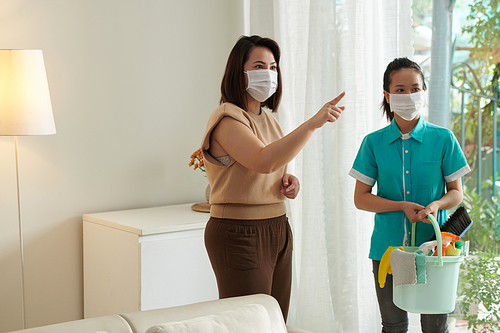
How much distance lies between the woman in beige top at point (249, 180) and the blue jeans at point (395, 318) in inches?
12.2

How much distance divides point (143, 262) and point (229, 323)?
106 centimetres

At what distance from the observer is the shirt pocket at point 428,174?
4.86 feet

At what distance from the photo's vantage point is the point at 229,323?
115 centimetres

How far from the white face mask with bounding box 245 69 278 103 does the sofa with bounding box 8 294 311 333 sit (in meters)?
0.62

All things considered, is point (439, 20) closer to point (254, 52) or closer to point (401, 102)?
point (401, 102)

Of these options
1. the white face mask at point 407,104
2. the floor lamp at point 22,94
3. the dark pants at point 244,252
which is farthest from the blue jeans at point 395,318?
the floor lamp at point 22,94

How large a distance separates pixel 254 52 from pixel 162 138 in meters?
1.36

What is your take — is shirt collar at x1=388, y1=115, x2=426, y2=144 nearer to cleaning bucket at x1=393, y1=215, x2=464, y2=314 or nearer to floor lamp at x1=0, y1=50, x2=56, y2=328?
cleaning bucket at x1=393, y1=215, x2=464, y2=314

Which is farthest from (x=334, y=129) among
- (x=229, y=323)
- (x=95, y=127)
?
(x=229, y=323)

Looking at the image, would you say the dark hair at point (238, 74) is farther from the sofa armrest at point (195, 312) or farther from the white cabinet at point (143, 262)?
the white cabinet at point (143, 262)

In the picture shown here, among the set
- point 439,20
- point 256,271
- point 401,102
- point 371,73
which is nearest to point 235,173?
point 256,271

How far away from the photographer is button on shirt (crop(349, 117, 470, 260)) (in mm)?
1482

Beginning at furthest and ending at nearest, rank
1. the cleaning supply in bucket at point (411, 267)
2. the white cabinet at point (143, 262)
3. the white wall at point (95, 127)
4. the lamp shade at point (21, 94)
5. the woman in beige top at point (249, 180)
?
the white wall at point (95, 127)
the white cabinet at point (143, 262)
the lamp shade at point (21, 94)
the woman in beige top at point (249, 180)
the cleaning supply in bucket at point (411, 267)

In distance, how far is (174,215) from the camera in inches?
96.6
